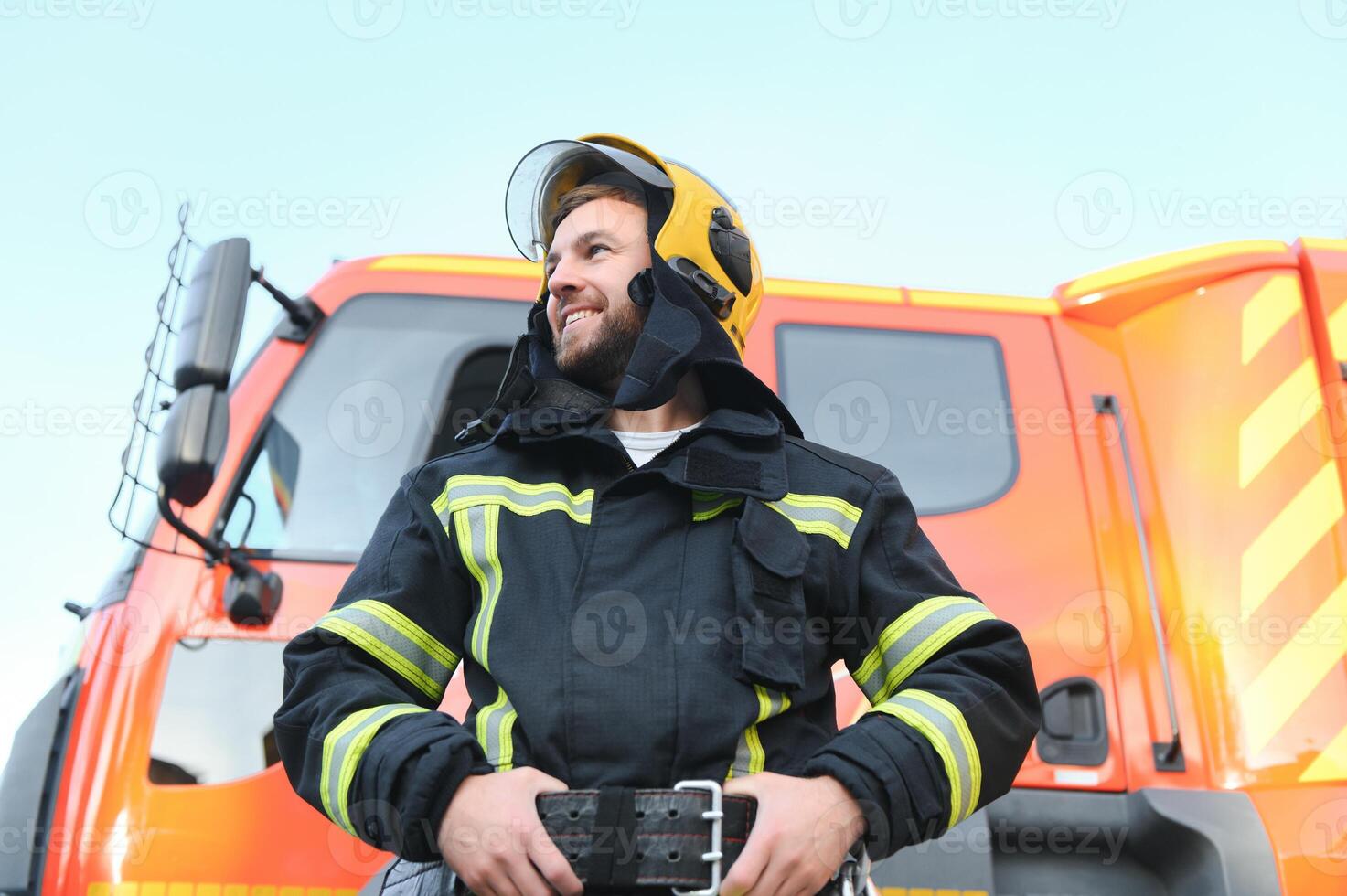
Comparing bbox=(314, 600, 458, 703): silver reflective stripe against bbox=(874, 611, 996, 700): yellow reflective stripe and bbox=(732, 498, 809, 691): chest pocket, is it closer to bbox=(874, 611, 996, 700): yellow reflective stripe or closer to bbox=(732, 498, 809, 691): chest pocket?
bbox=(732, 498, 809, 691): chest pocket

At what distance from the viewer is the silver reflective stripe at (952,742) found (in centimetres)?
161

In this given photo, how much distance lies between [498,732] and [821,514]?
606 mm

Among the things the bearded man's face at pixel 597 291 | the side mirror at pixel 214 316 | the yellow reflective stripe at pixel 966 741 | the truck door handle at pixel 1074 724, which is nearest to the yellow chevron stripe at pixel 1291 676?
the truck door handle at pixel 1074 724

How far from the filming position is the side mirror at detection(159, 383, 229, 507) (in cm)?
248

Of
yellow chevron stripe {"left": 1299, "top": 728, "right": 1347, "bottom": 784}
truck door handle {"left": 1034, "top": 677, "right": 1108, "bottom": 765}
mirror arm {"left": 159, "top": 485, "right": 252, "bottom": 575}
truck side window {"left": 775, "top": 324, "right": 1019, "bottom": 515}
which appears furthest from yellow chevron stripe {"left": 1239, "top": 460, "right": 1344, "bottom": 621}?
mirror arm {"left": 159, "top": 485, "right": 252, "bottom": 575}

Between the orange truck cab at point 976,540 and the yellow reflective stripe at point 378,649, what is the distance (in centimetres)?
97

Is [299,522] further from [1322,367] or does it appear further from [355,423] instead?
[1322,367]

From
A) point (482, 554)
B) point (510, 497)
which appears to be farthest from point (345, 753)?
point (510, 497)

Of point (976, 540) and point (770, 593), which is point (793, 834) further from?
point (976, 540)

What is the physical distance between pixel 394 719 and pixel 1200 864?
2170 mm

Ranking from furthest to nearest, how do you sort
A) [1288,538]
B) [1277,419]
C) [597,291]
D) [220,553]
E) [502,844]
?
[1277,419] < [1288,538] < [220,553] < [597,291] < [502,844]

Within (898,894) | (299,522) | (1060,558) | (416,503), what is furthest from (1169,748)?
(299,522)

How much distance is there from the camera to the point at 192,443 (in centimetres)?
250

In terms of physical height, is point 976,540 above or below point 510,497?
above
